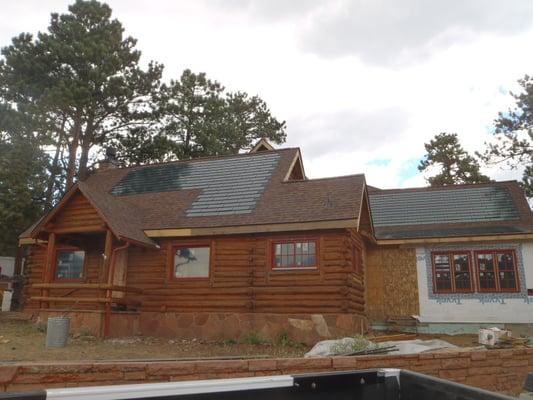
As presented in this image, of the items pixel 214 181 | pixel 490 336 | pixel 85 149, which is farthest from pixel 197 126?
pixel 490 336

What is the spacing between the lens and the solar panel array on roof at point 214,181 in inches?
602

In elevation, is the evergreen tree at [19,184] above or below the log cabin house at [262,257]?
above

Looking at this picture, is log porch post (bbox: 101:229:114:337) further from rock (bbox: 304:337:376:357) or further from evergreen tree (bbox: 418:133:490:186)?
evergreen tree (bbox: 418:133:490:186)

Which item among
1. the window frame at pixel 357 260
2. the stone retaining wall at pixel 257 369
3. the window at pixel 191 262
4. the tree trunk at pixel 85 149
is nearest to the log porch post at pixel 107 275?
the window at pixel 191 262

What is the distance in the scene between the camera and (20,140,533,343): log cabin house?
516 inches

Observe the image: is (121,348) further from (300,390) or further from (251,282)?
(300,390)

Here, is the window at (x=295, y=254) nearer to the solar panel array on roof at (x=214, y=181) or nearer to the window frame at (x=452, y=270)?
the solar panel array on roof at (x=214, y=181)

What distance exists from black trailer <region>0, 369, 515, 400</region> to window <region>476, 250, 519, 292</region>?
14.9 meters

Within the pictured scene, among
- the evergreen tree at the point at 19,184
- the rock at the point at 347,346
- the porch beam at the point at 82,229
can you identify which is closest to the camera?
the rock at the point at 347,346

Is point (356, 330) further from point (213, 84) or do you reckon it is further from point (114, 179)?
point (213, 84)

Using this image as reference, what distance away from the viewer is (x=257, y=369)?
614 centimetres

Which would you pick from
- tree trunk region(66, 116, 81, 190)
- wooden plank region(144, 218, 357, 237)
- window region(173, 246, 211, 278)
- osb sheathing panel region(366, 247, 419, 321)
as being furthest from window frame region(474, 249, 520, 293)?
tree trunk region(66, 116, 81, 190)

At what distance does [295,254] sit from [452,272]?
22.1 ft

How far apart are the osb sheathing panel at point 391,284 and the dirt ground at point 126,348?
10.0 feet
